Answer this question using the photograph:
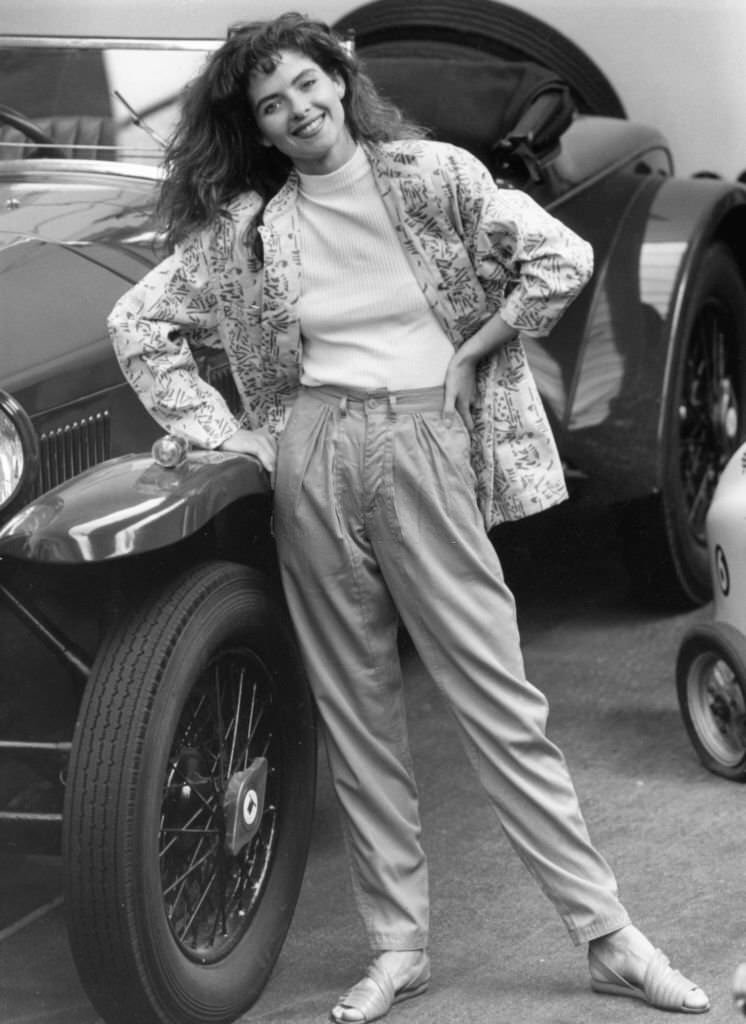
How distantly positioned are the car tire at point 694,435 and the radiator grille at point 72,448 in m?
1.63

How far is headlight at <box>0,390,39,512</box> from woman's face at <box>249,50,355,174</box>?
62 cm

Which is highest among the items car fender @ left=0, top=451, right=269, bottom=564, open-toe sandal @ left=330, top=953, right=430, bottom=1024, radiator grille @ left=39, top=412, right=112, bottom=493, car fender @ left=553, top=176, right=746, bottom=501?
car fender @ left=0, top=451, right=269, bottom=564

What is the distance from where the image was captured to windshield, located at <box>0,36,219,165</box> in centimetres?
414

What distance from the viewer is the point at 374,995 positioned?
292cm

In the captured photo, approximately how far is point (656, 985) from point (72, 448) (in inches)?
52.0

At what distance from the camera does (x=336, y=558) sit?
9.52 feet

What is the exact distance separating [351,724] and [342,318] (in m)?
0.65

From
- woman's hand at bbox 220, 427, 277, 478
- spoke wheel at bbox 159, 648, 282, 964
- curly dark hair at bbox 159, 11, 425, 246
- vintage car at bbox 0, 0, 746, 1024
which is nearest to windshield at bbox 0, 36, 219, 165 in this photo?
vintage car at bbox 0, 0, 746, 1024

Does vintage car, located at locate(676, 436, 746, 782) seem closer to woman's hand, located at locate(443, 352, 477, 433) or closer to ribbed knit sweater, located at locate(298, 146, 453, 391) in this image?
woman's hand, located at locate(443, 352, 477, 433)

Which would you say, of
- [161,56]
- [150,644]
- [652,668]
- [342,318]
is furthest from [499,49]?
[150,644]

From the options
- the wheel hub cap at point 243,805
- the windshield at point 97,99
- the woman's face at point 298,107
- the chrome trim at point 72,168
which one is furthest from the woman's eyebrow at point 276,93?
the windshield at point 97,99

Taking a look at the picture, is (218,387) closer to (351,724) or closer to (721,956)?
(351,724)

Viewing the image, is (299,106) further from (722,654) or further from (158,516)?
(722,654)

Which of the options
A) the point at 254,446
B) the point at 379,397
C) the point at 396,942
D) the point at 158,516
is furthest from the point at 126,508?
the point at 396,942
